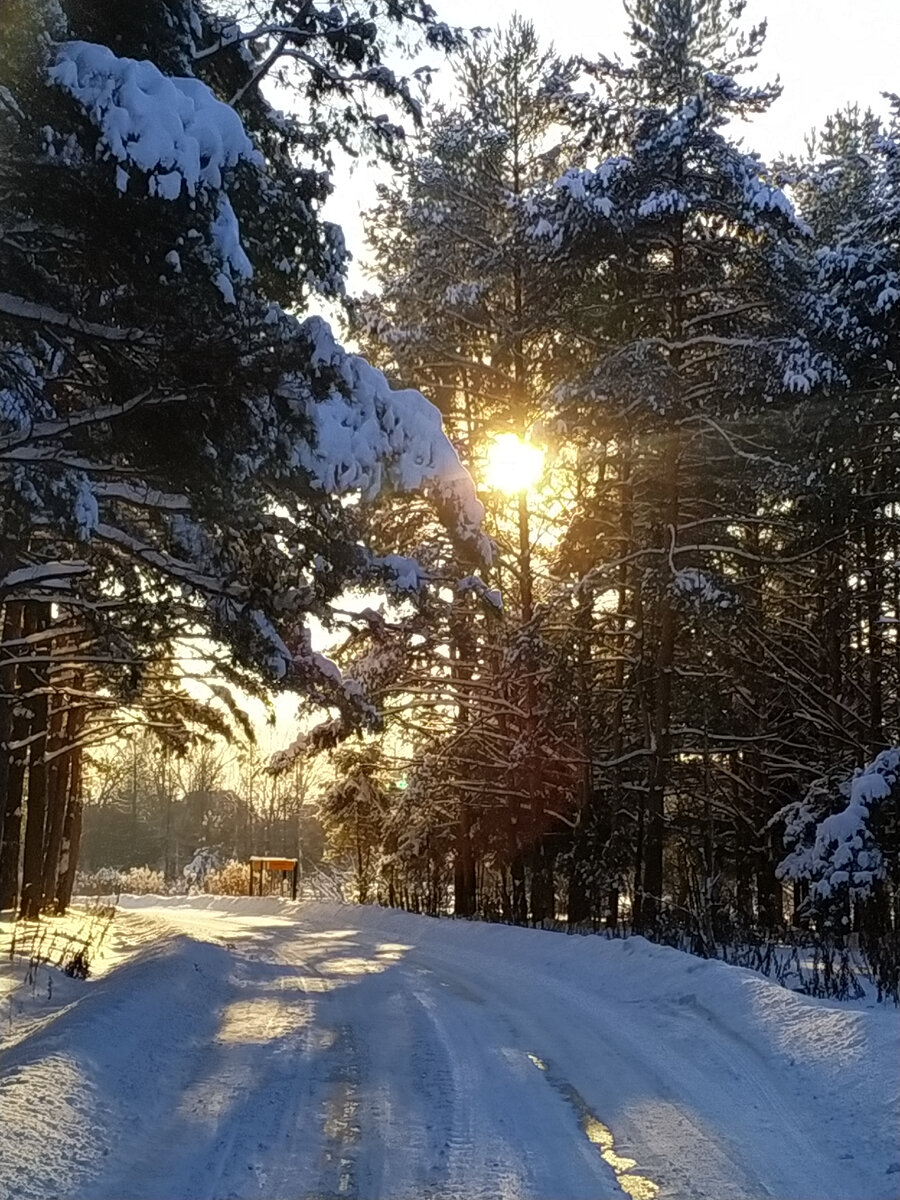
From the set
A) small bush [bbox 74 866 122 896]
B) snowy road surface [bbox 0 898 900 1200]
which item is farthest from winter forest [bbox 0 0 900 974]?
small bush [bbox 74 866 122 896]

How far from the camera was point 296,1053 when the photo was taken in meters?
7.22

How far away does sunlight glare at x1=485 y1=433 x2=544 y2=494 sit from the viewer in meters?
19.3

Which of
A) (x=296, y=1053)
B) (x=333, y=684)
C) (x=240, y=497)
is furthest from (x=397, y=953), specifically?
(x=240, y=497)

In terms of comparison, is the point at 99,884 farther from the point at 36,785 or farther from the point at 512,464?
the point at 512,464

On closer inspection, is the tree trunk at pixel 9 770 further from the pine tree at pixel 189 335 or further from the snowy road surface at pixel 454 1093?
the snowy road surface at pixel 454 1093

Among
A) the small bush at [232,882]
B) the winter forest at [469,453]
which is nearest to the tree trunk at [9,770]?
the winter forest at [469,453]

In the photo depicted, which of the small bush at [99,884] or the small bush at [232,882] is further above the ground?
the small bush at [232,882]

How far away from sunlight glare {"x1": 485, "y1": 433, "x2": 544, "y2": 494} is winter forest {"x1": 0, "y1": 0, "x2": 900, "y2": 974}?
101mm

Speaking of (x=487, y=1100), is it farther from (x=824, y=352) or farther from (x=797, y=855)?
(x=824, y=352)

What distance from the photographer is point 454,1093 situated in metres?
6.07

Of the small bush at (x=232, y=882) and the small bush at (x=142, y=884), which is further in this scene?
the small bush at (x=142, y=884)

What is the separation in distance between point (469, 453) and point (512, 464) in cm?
126

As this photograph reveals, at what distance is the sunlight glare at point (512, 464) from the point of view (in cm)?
1930

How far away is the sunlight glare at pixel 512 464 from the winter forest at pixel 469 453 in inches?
4.0
